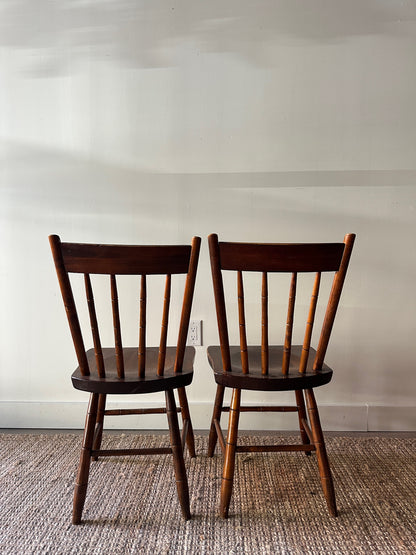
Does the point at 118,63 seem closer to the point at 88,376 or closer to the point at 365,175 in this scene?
the point at 365,175

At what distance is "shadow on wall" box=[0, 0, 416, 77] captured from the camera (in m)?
2.19

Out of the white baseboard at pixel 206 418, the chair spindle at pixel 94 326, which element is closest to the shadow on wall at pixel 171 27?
the chair spindle at pixel 94 326

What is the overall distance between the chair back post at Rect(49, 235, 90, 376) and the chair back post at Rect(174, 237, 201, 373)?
0.29m

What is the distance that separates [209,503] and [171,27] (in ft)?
6.23

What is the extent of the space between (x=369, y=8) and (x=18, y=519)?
2359 mm

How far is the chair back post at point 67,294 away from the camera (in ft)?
4.83

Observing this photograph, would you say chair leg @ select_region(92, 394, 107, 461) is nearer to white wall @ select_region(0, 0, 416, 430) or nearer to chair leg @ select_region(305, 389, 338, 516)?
white wall @ select_region(0, 0, 416, 430)

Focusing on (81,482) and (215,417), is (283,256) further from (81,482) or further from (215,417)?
(81,482)

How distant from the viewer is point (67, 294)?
151 cm

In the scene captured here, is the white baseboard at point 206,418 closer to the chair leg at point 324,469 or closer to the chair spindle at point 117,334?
the chair leg at point 324,469

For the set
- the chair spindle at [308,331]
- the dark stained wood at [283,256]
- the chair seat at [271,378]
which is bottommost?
the chair seat at [271,378]

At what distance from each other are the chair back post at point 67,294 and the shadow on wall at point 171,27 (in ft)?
3.71

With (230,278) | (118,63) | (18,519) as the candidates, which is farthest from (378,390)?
(118,63)

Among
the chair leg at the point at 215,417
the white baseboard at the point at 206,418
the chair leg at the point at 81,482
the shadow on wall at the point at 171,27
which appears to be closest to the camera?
the chair leg at the point at 81,482
